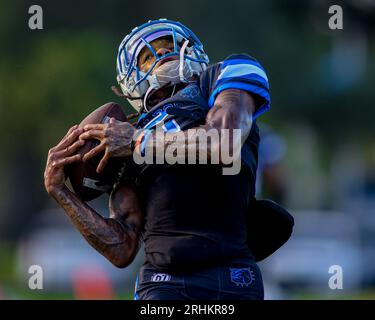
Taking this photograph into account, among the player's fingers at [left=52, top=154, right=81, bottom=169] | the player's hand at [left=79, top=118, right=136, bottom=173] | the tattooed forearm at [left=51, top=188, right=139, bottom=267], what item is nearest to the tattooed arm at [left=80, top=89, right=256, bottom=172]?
the player's hand at [left=79, top=118, right=136, bottom=173]

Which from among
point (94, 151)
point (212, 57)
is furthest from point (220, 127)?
point (212, 57)

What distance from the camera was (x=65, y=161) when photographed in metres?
5.07

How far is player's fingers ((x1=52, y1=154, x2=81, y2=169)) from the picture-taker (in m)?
5.05

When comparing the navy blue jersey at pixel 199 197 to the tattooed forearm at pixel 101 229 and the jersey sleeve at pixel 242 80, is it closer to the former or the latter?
the jersey sleeve at pixel 242 80

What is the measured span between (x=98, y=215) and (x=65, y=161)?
0.31 metres

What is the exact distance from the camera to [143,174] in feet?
16.7

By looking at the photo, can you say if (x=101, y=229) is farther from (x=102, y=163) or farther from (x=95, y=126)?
(x=95, y=126)

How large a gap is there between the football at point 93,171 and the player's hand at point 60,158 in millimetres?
39

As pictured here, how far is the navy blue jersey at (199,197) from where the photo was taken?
191 inches

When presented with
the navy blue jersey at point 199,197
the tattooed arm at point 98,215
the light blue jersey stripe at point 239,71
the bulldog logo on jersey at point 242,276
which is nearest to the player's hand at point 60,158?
the tattooed arm at point 98,215

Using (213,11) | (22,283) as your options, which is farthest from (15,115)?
(22,283)

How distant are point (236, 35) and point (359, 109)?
4421 mm

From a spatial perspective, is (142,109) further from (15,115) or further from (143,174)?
(15,115)

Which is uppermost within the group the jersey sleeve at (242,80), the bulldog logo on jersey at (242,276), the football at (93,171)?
the jersey sleeve at (242,80)
